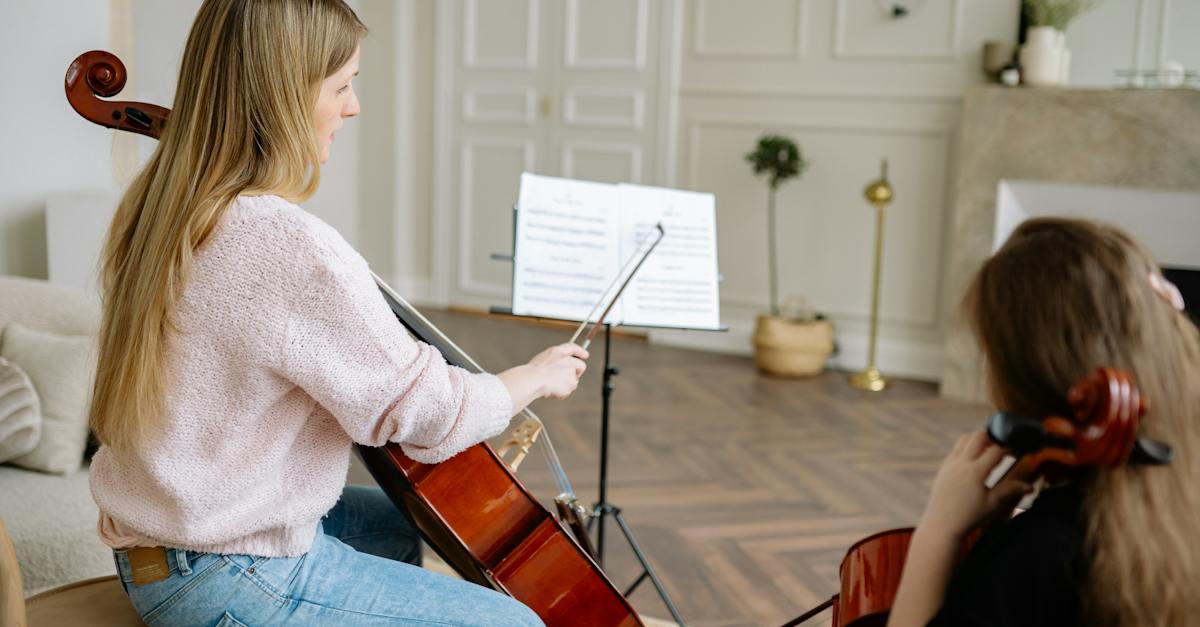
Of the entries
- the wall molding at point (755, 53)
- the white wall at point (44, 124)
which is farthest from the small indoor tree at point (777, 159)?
the white wall at point (44, 124)

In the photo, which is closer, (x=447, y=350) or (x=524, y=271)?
(x=447, y=350)

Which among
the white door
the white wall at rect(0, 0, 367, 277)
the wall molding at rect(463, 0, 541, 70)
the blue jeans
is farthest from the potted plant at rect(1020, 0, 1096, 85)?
the blue jeans

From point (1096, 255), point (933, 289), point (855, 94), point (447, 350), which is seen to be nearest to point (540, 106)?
point (855, 94)

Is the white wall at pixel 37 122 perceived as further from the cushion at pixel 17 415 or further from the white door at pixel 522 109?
the white door at pixel 522 109

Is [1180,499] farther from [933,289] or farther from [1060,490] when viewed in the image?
[933,289]

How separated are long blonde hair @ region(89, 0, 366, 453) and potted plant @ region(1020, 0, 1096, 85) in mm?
3692

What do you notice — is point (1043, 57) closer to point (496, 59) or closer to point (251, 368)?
point (496, 59)

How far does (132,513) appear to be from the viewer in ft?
4.42

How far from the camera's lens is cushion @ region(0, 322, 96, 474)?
232cm

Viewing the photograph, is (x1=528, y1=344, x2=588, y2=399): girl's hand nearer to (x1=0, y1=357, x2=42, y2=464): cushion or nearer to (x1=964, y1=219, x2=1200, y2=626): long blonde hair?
(x1=964, y1=219, x2=1200, y2=626): long blonde hair

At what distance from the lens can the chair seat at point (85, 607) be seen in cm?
152

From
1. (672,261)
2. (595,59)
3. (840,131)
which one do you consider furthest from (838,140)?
(672,261)

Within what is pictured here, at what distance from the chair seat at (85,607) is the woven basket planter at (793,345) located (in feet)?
11.9

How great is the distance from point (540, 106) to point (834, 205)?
1.72 metres
